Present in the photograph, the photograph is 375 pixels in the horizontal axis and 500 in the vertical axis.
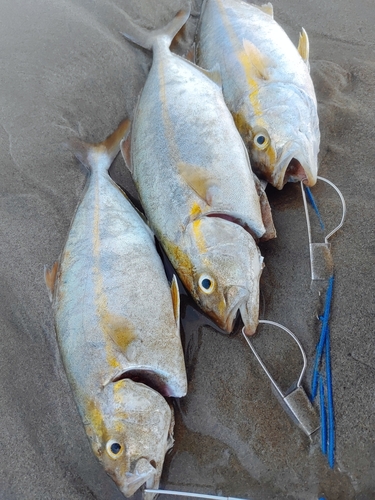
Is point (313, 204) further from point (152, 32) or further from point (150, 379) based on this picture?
point (152, 32)

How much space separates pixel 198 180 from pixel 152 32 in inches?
70.9

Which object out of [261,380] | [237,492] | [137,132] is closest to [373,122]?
[137,132]

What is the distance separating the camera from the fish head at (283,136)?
280 centimetres

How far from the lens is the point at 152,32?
3.70 meters

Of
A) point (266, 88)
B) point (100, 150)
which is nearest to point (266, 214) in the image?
point (266, 88)

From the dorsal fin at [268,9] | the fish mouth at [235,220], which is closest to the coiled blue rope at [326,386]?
the fish mouth at [235,220]

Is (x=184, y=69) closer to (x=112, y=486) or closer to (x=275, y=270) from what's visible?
(x=275, y=270)

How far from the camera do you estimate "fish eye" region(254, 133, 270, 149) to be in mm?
2850

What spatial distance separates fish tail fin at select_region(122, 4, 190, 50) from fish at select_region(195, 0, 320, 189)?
0.31 m

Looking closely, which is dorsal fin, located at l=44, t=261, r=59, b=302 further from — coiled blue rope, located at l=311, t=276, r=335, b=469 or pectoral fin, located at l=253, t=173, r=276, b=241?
coiled blue rope, located at l=311, t=276, r=335, b=469

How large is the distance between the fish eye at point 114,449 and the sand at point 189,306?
0.34 meters

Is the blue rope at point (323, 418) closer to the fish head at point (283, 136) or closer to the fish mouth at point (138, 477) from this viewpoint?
the fish mouth at point (138, 477)

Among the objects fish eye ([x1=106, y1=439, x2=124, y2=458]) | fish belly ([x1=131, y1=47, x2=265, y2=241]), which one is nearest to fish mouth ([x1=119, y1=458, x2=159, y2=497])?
fish eye ([x1=106, y1=439, x2=124, y2=458])

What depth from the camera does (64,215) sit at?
310 centimetres
